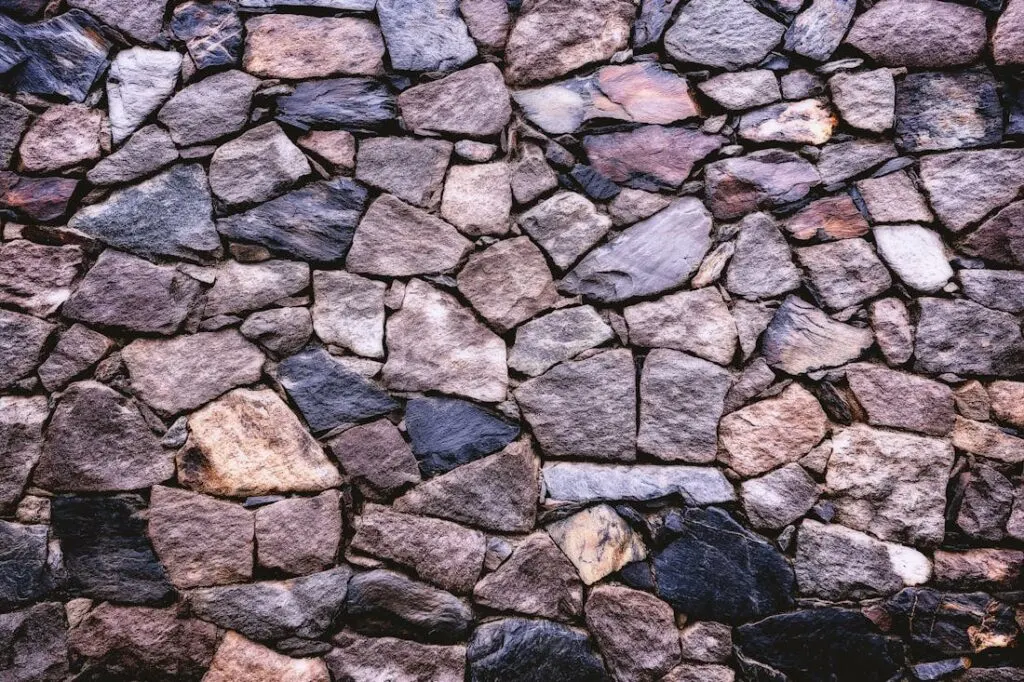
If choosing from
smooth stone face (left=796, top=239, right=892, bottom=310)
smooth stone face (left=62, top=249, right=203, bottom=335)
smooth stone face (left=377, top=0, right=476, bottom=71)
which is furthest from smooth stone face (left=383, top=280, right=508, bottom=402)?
smooth stone face (left=796, top=239, right=892, bottom=310)

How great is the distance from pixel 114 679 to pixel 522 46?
2.29 meters

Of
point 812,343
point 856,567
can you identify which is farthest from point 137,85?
point 856,567

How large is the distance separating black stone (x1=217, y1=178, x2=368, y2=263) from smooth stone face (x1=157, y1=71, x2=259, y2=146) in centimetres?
28

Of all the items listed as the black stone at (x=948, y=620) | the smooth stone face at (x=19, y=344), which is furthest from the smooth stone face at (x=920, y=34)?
the smooth stone face at (x=19, y=344)

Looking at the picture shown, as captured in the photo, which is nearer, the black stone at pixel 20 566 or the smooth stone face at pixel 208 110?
the black stone at pixel 20 566

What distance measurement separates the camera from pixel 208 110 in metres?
1.79

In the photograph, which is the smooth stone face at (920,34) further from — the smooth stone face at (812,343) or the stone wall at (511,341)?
the smooth stone face at (812,343)

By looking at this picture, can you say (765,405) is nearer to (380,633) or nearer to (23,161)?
(380,633)

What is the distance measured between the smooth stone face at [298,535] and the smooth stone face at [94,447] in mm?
345

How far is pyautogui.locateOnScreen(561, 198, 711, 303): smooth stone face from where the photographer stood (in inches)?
69.8

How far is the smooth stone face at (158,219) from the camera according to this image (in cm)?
174

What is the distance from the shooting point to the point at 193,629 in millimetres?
1681

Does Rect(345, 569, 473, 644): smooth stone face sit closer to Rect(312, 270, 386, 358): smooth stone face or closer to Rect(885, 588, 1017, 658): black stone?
Rect(312, 270, 386, 358): smooth stone face

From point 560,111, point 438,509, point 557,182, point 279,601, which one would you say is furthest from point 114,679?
point 560,111
